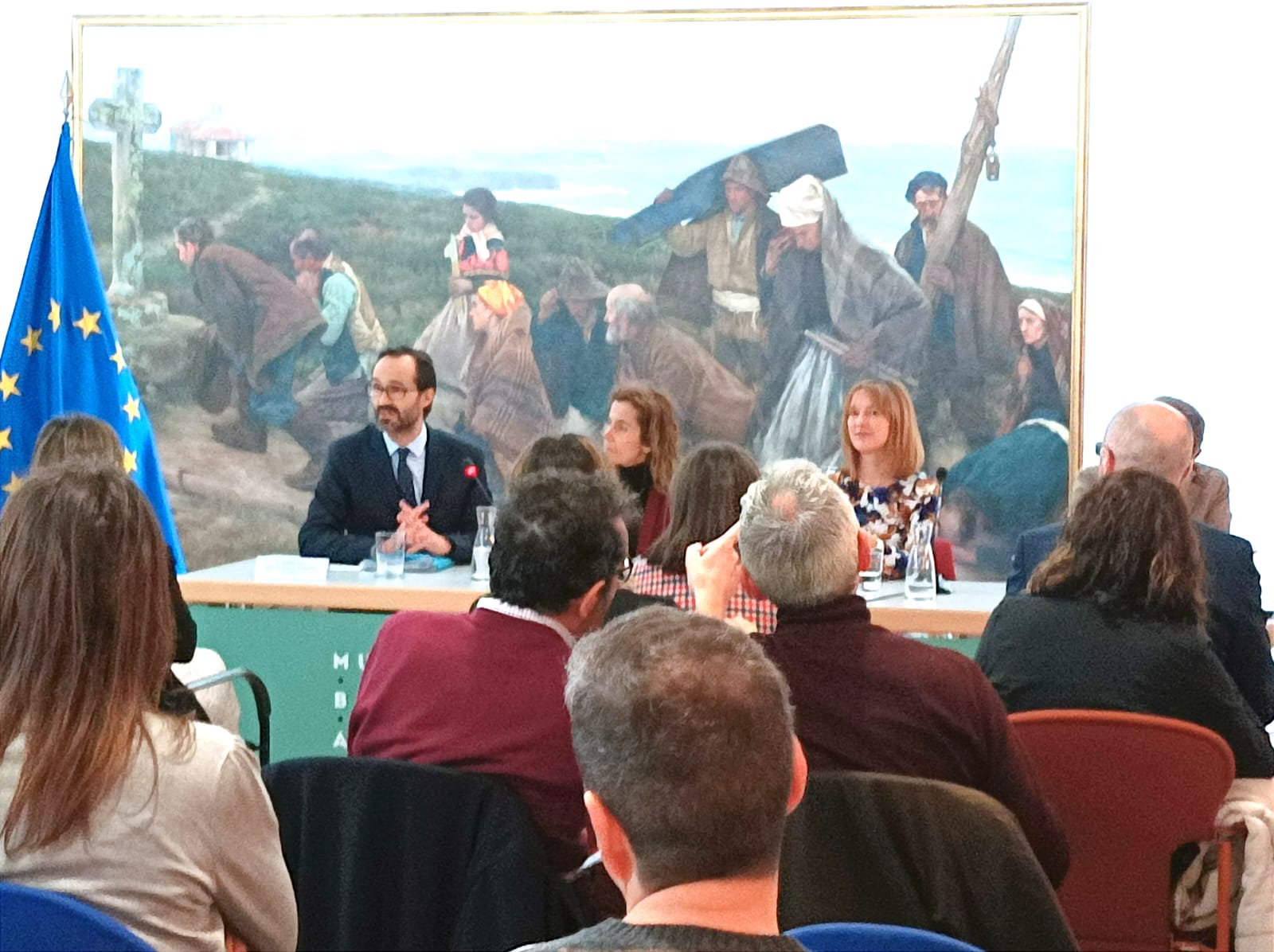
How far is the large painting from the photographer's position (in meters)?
6.33

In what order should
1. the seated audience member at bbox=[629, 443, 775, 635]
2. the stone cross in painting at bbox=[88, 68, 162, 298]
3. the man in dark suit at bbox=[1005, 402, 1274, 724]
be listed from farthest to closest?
the stone cross in painting at bbox=[88, 68, 162, 298] → the seated audience member at bbox=[629, 443, 775, 635] → the man in dark suit at bbox=[1005, 402, 1274, 724]

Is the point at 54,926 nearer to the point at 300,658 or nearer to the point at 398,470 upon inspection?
the point at 300,658

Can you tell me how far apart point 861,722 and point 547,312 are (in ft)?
14.8

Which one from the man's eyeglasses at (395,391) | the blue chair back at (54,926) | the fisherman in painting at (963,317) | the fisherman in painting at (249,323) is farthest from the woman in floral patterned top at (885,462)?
the blue chair back at (54,926)

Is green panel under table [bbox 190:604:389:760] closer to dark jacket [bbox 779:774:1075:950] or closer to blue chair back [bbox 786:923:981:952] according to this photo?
dark jacket [bbox 779:774:1075:950]

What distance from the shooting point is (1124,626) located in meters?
2.99

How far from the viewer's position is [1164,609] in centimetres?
300

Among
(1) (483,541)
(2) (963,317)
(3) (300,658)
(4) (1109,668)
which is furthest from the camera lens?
(2) (963,317)

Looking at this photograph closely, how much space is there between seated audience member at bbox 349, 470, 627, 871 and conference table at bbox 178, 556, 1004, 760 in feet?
5.69

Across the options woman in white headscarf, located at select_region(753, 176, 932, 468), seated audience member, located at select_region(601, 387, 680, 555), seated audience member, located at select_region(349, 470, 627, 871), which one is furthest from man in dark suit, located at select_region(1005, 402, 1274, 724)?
woman in white headscarf, located at select_region(753, 176, 932, 468)

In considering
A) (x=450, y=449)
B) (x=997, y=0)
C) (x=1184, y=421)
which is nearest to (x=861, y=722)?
(x=1184, y=421)

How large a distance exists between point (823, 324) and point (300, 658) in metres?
2.86

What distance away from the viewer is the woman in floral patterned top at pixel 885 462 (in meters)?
4.93

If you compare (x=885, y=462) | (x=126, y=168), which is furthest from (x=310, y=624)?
(x=126, y=168)
